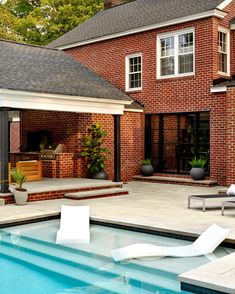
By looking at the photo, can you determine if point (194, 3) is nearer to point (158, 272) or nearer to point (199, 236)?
point (199, 236)

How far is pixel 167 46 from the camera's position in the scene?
56.7ft

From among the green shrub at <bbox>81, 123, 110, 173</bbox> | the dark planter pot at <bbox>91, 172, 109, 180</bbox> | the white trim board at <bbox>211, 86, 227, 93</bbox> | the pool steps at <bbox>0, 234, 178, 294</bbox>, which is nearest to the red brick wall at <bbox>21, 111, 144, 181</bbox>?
the green shrub at <bbox>81, 123, 110, 173</bbox>

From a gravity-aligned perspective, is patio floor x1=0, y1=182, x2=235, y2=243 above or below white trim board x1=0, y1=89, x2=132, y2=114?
below

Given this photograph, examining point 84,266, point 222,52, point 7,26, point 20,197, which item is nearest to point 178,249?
point 84,266

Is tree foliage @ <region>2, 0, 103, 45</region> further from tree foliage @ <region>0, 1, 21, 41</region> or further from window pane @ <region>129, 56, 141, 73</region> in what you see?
window pane @ <region>129, 56, 141, 73</region>

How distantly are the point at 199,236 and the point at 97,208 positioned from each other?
3.71m

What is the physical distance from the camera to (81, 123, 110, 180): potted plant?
15.6m

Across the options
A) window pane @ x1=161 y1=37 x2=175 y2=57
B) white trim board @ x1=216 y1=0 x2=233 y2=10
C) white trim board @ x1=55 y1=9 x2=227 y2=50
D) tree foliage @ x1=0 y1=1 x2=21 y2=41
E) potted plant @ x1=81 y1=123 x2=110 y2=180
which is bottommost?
potted plant @ x1=81 y1=123 x2=110 y2=180

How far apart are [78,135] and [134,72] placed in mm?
4265

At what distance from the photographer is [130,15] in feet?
66.4

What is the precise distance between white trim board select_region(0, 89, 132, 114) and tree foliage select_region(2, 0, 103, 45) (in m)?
19.2

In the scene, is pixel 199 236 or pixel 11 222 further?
pixel 11 222

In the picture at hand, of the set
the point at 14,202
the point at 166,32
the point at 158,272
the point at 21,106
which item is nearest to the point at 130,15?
the point at 166,32

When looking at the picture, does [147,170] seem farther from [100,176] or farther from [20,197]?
[20,197]
